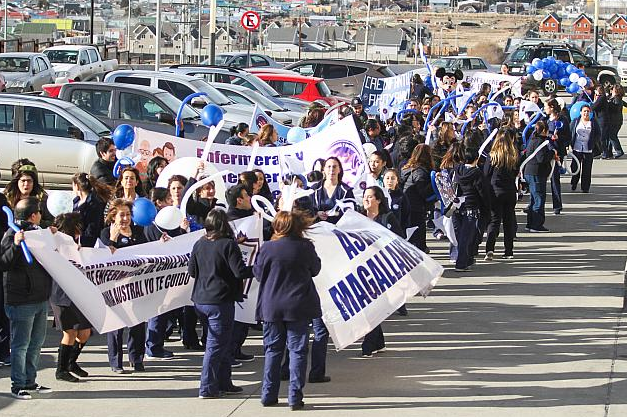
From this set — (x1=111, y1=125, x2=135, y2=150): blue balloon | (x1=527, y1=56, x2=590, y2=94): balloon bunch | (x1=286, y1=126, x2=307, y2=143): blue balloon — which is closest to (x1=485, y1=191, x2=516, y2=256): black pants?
(x1=286, y1=126, x2=307, y2=143): blue balloon

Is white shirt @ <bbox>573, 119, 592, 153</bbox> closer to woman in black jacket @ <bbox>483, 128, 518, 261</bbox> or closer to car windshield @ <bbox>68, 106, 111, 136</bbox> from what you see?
woman in black jacket @ <bbox>483, 128, 518, 261</bbox>

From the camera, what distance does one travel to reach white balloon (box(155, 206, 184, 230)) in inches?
402

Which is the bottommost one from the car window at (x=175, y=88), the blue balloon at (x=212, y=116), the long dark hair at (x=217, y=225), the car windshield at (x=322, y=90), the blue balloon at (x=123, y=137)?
the car windshield at (x=322, y=90)

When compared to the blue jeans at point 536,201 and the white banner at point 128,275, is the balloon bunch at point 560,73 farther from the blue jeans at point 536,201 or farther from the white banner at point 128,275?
the white banner at point 128,275

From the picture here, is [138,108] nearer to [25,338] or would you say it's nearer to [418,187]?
[418,187]

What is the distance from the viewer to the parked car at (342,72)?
113ft

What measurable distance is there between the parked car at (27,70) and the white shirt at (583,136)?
16881 mm

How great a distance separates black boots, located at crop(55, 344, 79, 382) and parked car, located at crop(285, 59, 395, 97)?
24.7 m

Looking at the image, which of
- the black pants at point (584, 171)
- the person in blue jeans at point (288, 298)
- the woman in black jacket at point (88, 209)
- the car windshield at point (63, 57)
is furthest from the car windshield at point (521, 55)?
the person in blue jeans at point (288, 298)

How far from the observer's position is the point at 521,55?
48156mm

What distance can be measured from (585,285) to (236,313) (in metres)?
5.43

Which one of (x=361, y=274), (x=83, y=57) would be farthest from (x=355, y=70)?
(x=361, y=274)

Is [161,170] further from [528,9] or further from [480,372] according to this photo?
[528,9]

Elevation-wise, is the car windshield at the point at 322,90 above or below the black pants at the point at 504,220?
above
